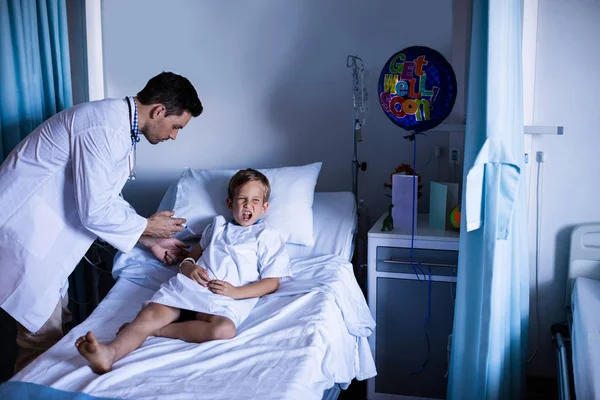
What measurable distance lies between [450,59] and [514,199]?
1.05m

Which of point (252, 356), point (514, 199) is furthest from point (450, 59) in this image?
point (252, 356)

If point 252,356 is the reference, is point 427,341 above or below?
below

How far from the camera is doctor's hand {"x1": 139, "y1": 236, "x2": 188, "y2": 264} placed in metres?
2.33

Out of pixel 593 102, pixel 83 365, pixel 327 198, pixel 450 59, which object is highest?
pixel 450 59

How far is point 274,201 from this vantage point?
2445 millimetres

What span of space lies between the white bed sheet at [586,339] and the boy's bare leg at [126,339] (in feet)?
4.02

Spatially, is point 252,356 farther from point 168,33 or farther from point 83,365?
point 168,33

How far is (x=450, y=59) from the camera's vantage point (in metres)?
2.72

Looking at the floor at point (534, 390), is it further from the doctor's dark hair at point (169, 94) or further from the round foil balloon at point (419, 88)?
the doctor's dark hair at point (169, 94)

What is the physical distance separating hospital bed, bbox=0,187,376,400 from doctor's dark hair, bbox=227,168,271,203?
27 cm

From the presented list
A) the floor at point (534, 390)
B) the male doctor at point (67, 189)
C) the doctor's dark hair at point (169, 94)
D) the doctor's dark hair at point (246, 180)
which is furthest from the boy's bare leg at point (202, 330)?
the floor at point (534, 390)

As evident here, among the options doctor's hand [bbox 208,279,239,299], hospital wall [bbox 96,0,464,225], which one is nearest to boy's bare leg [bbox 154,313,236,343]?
doctor's hand [bbox 208,279,239,299]

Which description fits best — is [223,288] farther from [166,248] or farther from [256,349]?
[166,248]

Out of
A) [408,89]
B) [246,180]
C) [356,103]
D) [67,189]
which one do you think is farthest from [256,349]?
[356,103]
